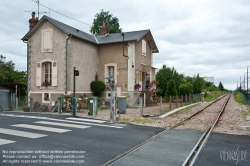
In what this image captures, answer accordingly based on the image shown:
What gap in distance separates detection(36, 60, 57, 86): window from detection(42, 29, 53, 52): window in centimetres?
114

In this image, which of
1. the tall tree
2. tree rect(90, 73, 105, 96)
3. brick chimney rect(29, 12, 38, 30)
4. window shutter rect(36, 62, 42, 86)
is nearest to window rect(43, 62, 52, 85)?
window shutter rect(36, 62, 42, 86)

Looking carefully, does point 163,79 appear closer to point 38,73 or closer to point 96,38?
point 96,38

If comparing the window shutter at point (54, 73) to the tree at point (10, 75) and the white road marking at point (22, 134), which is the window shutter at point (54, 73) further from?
the white road marking at point (22, 134)

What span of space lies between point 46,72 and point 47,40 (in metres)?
2.81

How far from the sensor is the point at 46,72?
2041cm

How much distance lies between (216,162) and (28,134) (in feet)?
19.4

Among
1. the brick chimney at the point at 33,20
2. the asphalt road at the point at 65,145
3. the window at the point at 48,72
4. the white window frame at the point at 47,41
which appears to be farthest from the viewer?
the brick chimney at the point at 33,20

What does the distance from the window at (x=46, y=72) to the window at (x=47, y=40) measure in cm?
114

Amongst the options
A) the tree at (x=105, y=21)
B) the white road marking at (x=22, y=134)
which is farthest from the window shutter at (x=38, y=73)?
the tree at (x=105, y=21)

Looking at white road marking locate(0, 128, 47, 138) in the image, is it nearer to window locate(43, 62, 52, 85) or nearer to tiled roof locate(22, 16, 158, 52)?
window locate(43, 62, 52, 85)

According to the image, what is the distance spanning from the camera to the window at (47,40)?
19.9 metres

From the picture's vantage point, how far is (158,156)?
18.5ft

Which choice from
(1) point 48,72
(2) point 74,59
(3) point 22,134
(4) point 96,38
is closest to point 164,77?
(4) point 96,38

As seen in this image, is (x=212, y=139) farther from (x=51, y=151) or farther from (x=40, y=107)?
(x=40, y=107)
